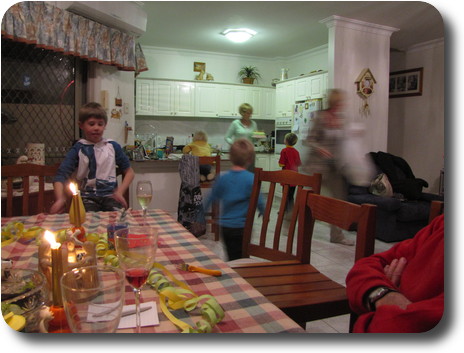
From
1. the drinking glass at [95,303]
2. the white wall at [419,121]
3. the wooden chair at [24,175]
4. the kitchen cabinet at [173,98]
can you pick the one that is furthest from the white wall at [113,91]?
the white wall at [419,121]

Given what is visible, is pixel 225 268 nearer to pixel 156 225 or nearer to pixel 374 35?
pixel 156 225

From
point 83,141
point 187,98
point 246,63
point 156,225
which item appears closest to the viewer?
point 156,225

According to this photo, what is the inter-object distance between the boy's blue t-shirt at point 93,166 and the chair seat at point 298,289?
0.94 metres

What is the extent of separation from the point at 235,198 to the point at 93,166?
751 millimetres

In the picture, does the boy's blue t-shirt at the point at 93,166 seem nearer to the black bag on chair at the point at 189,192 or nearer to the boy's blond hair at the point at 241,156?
the boy's blond hair at the point at 241,156

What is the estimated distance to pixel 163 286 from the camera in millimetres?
810

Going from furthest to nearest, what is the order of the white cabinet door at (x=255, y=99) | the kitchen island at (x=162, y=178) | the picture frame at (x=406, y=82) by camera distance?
the white cabinet door at (x=255, y=99) < the picture frame at (x=406, y=82) < the kitchen island at (x=162, y=178)

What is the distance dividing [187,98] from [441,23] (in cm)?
529

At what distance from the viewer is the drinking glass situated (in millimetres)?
570

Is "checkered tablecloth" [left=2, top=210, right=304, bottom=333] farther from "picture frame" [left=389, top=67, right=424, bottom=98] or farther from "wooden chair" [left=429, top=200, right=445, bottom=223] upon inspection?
"picture frame" [left=389, top=67, right=424, bottom=98]

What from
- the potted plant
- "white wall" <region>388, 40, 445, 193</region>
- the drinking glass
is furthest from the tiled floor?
the potted plant

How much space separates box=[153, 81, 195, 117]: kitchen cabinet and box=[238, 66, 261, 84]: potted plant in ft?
3.17

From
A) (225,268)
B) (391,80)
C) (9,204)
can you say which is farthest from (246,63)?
(225,268)

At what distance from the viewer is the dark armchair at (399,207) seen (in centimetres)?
347
